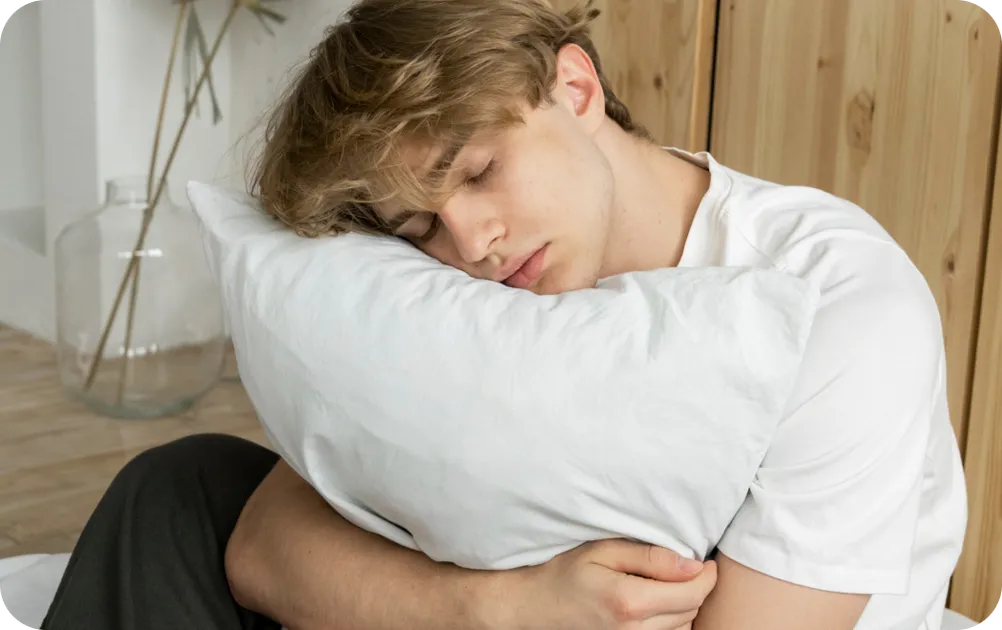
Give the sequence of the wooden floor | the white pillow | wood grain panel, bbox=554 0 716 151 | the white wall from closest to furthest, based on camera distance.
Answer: the white pillow, wood grain panel, bbox=554 0 716 151, the wooden floor, the white wall

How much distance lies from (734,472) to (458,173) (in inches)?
13.4

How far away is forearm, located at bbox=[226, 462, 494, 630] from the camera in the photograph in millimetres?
755

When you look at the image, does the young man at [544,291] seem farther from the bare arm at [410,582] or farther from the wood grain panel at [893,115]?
the wood grain panel at [893,115]

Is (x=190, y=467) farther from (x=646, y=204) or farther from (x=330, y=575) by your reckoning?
(x=646, y=204)

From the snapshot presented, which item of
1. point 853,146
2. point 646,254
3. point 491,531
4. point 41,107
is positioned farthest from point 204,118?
point 491,531

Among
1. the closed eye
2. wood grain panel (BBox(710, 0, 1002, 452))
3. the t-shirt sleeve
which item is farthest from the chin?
wood grain panel (BBox(710, 0, 1002, 452))

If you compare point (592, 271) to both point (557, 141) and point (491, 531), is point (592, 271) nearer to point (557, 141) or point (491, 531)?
point (557, 141)

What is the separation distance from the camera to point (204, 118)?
247 cm

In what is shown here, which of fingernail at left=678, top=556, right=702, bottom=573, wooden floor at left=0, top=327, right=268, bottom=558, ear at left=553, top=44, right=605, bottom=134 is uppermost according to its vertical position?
ear at left=553, top=44, right=605, bottom=134

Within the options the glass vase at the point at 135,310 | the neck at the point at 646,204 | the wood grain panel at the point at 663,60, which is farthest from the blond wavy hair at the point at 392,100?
the glass vase at the point at 135,310

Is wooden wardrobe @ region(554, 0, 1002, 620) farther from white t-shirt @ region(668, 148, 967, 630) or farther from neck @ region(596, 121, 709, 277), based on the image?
white t-shirt @ region(668, 148, 967, 630)

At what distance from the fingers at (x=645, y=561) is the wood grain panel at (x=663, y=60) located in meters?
0.96

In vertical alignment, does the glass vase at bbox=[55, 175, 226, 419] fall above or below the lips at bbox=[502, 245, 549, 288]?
below

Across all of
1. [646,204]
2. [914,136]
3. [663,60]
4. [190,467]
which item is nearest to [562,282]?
[646,204]
